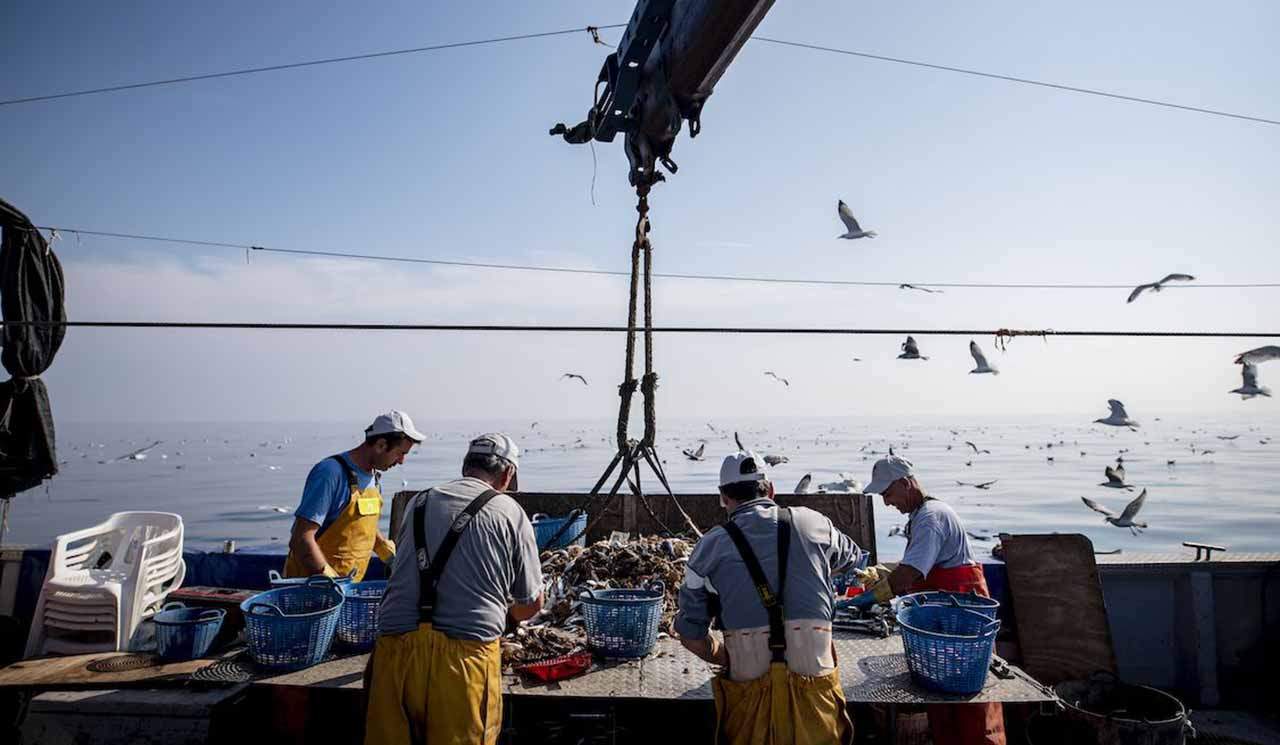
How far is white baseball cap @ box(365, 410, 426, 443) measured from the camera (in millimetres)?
4180

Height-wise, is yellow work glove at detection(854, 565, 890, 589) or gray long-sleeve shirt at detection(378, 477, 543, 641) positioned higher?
gray long-sleeve shirt at detection(378, 477, 543, 641)

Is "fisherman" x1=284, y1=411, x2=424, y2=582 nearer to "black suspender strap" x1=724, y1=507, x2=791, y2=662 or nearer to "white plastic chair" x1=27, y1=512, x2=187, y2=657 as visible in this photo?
"white plastic chair" x1=27, y1=512, x2=187, y2=657

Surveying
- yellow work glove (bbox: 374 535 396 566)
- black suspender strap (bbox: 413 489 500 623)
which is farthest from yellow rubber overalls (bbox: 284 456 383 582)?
black suspender strap (bbox: 413 489 500 623)

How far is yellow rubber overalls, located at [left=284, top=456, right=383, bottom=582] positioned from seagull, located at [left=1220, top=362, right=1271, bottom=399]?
9703mm

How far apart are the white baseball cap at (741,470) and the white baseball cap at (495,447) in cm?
101

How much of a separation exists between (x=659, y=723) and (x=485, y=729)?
1953 mm

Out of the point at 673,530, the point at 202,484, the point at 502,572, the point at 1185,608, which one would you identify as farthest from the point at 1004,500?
the point at 202,484

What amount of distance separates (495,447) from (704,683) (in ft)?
5.13

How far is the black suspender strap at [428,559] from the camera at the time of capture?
269 centimetres

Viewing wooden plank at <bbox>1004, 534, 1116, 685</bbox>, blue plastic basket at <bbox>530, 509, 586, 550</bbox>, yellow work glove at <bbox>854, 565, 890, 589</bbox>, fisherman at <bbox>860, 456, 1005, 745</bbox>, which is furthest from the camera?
blue plastic basket at <bbox>530, 509, 586, 550</bbox>

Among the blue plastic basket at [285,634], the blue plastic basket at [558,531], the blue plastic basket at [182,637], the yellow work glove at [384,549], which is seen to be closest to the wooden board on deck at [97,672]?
the blue plastic basket at [182,637]

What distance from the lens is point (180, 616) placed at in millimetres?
3750

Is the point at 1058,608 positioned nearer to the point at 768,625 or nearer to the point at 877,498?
the point at 768,625

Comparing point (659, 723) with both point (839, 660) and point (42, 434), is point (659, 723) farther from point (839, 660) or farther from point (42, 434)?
point (42, 434)
